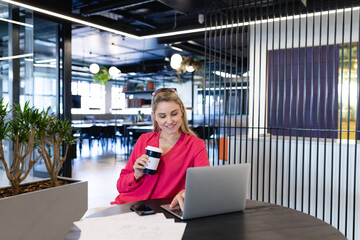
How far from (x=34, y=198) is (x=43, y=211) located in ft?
0.46

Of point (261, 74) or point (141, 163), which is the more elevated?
point (261, 74)

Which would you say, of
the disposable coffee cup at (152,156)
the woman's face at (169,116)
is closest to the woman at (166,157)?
the woman's face at (169,116)

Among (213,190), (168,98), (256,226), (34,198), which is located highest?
(168,98)

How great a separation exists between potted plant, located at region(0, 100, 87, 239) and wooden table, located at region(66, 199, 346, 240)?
4.04 feet

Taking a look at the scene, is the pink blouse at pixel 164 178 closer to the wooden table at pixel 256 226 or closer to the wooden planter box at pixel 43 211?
the wooden table at pixel 256 226

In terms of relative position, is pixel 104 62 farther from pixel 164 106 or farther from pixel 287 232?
pixel 287 232

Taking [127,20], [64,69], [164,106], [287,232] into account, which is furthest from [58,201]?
[127,20]

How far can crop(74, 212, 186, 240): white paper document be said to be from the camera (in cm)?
119

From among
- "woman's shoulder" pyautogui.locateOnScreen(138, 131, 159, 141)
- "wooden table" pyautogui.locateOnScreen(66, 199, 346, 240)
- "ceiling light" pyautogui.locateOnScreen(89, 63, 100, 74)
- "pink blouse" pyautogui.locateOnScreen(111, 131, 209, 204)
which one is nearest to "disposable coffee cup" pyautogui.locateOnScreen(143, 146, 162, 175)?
"wooden table" pyautogui.locateOnScreen(66, 199, 346, 240)

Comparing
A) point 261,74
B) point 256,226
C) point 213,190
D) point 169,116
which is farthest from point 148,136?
point 261,74

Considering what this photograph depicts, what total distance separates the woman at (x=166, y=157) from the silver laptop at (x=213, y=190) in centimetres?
40

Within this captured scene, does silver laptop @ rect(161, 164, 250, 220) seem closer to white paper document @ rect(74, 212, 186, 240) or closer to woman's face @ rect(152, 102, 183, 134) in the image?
white paper document @ rect(74, 212, 186, 240)

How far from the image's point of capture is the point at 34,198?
2.50m

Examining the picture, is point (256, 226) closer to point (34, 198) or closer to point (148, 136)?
point (148, 136)
